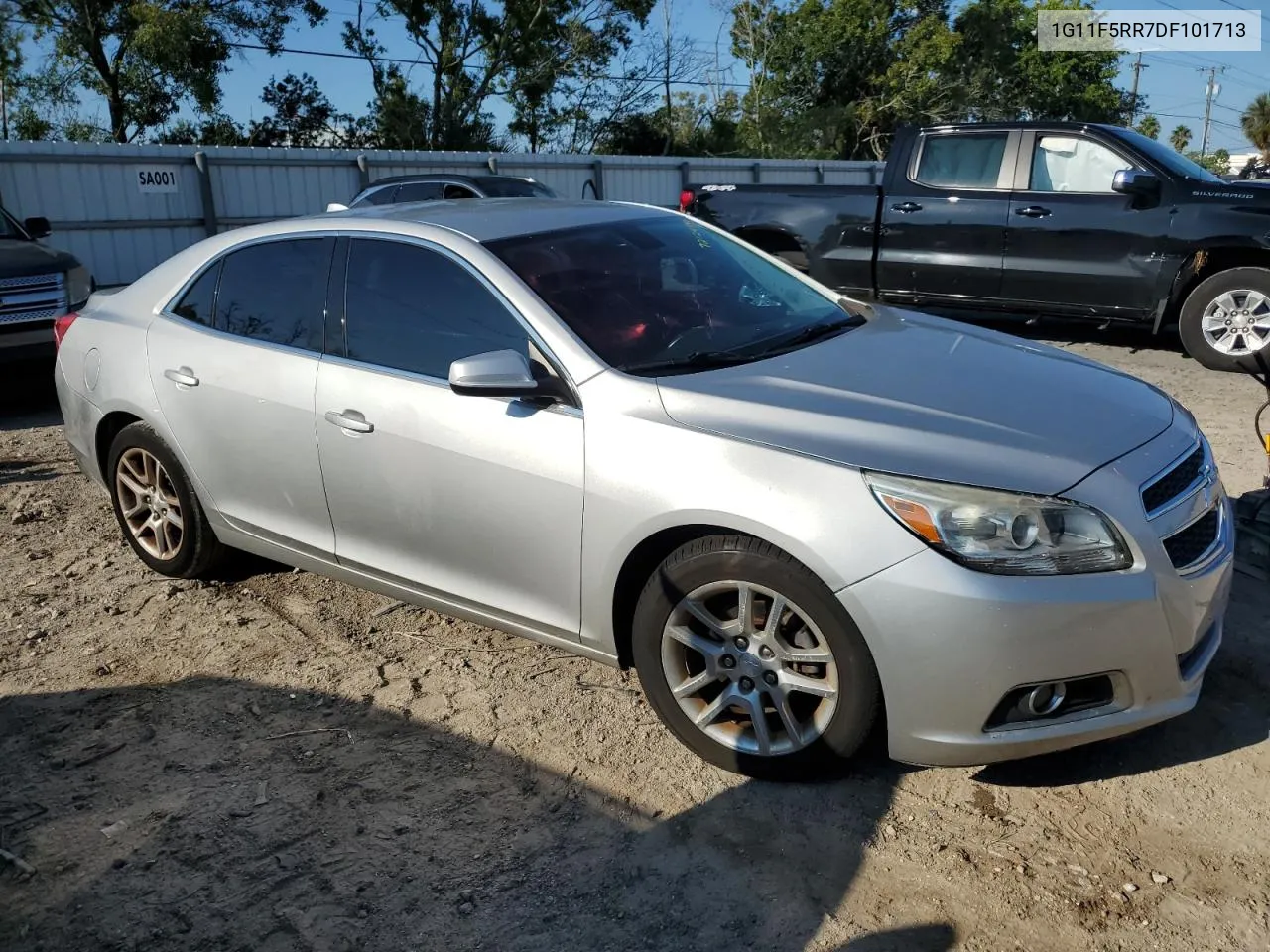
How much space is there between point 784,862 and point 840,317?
2120 millimetres

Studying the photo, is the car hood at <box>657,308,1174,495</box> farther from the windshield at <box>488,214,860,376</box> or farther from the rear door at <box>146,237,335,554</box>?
the rear door at <box>146,237,335,554</box>

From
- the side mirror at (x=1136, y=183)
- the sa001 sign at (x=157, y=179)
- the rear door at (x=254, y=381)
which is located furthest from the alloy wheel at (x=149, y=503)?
the sa001 sign at (x=157, y=179)

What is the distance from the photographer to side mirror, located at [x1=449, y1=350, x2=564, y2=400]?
3.27 m

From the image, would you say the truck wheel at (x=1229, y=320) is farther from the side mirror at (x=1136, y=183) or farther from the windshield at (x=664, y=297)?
the windshield at (x=664, y=297)

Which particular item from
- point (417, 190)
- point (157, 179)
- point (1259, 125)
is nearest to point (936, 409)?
point (417, 190)

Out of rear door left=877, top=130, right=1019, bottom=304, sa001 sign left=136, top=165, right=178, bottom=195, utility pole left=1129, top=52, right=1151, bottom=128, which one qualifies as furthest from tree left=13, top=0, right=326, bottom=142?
utility pole left=1129, top=52, right=1151, bottom=128

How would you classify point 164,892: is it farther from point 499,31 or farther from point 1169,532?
point 499,31

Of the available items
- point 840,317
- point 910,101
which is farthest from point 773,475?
point 910,101

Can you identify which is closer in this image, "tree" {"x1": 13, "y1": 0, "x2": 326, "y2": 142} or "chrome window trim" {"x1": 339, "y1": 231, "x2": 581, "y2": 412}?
"chrome window trim" {"x1": 339, "y1": 231, "x2": 581, "y2": 412}

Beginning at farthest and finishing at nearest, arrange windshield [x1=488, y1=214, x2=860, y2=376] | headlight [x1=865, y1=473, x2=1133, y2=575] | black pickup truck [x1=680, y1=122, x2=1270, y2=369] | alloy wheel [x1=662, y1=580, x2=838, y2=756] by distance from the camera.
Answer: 1. black pickup truck [x1=680, y1=122, x2=1270, y2=369]
2. windshield [x1=488, y1=214, x2=860, y2=376]
3. alloy wheel [x1=662, y1=580, x2=838, y2=756]
4. headlight [x1=865, y1=473, x2=1133, y2=575]

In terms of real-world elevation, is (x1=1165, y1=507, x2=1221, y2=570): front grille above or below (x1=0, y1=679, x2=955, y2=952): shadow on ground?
above

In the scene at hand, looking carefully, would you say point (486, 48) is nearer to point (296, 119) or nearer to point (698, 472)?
point (296, 119)

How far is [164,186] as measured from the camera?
15.8m

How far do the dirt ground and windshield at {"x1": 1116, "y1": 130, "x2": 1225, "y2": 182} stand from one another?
546cm
